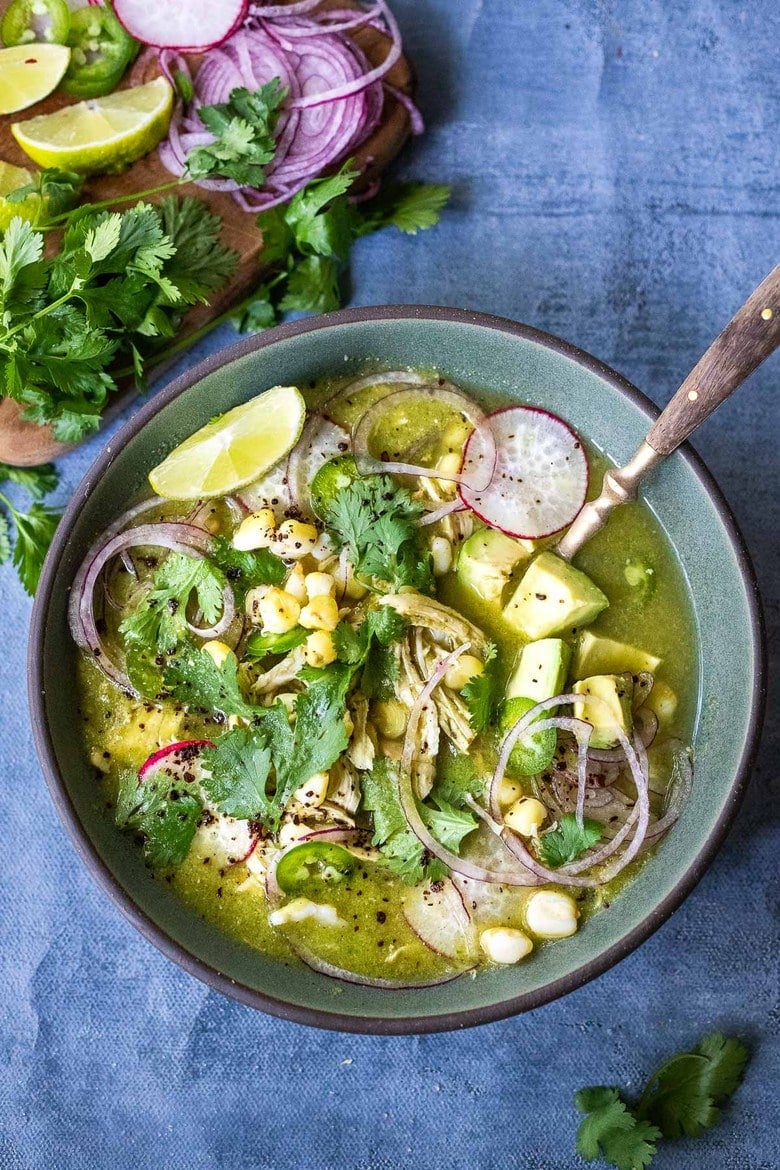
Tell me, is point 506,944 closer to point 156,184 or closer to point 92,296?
point 92,296

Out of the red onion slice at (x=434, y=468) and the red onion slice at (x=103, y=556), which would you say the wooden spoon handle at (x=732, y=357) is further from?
the red onion slice at (x=103, y=556)

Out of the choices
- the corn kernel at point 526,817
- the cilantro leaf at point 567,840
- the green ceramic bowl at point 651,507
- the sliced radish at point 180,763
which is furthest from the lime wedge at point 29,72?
the cilantro leaf at point 567,840

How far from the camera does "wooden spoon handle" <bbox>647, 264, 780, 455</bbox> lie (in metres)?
2.44

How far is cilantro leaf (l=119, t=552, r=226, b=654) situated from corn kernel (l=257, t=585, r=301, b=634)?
6.1 inches

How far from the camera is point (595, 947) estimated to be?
2.93 m

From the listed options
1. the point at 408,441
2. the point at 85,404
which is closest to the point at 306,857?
the point at 408,441

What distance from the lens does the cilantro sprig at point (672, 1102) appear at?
327 centimetres

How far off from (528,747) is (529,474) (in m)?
0.82

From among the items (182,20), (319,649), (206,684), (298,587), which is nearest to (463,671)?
(319,649)

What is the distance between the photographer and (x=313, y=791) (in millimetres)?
2939

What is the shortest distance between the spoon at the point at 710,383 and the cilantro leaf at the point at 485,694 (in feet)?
1.73

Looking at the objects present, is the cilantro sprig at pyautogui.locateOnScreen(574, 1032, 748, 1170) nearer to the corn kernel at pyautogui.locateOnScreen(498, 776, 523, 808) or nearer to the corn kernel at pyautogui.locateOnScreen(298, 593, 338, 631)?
the corn kernel at pyautogui.locateOnScreen(498, 776, 523, 808)

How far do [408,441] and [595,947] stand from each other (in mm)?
1588

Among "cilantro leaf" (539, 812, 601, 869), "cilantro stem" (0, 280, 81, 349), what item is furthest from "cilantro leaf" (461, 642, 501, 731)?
"cilantro stem" (0, 280, 81, 349)
